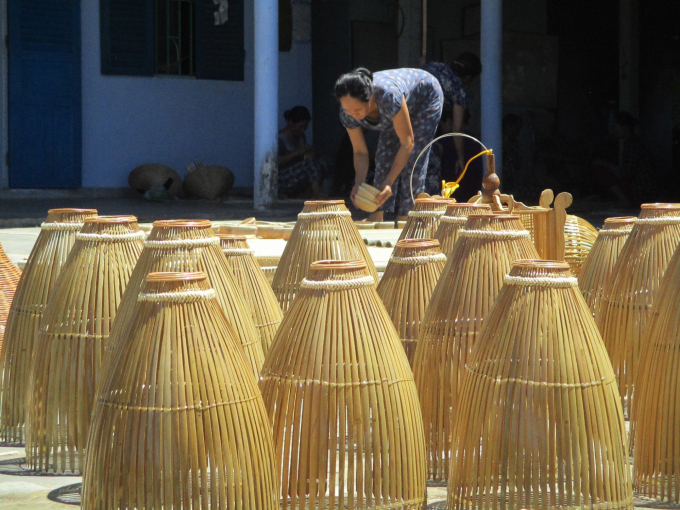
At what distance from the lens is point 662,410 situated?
7.34 ft

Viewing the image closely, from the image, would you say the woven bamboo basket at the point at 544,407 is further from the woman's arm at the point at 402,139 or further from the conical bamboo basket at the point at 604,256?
the woman's arm at the point at 402,139

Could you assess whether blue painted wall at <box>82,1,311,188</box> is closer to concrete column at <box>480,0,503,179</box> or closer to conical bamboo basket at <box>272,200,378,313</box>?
concrete column at <box>480,0,503,179</box>

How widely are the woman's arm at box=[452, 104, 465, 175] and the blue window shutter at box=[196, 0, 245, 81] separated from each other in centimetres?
388

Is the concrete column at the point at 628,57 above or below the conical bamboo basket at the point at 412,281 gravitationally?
above

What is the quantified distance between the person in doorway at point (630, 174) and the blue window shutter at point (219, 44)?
4.17m

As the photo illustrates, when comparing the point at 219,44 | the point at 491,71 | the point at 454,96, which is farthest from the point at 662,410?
the point at 219,44

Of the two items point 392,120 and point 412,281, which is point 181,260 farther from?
point 392,120

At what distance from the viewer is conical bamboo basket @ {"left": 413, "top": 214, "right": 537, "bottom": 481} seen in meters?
2.27

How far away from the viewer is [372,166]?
→ 1038cm

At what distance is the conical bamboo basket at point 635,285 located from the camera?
2.61m

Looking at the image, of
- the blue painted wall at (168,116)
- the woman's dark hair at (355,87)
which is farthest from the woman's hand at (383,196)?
the blue painted wall at (168,116)

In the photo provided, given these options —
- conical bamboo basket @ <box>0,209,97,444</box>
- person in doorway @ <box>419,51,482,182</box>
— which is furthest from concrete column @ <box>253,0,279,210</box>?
conical bamboo basket @ <box>0,209,97,444</box>

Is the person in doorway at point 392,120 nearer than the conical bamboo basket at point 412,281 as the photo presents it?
No

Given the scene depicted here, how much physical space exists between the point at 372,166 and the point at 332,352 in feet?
28.3
